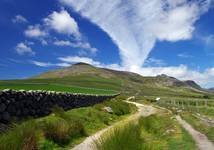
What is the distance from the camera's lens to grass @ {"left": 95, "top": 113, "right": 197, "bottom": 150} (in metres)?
9.02

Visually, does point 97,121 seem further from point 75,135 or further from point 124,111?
point 124,111

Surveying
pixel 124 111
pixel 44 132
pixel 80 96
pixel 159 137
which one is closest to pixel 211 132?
pixel 159 137

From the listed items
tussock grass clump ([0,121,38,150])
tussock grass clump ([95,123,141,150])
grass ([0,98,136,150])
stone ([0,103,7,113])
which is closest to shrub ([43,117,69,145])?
grass ([0,98,136,150])

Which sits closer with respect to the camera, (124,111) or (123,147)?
(123,147)

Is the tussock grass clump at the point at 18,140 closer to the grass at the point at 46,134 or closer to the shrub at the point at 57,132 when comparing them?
the grass at the point at 46,134

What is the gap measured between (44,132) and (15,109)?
8.65ft

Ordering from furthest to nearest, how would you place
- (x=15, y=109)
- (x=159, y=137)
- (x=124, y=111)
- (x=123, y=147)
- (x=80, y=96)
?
1. (x=124, y=111)
2. (x=80, y=96)
3. (x=159, y=137)
4. (x=15, y=109)
5. (x=123, y=147)

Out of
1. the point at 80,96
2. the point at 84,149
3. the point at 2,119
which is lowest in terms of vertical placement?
the point at 84,149

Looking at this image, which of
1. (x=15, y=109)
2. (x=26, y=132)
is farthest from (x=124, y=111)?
(x=26, y=132)

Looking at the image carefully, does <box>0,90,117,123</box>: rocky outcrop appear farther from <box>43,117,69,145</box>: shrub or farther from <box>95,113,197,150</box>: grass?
<box>95,113,197,150</box>: grass

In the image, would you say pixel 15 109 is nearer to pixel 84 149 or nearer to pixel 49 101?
pixel 84 149

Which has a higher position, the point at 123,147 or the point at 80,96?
the point at 80,96

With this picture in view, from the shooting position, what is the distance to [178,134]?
18.1 metres

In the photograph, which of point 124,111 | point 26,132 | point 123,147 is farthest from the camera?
point 124,111
